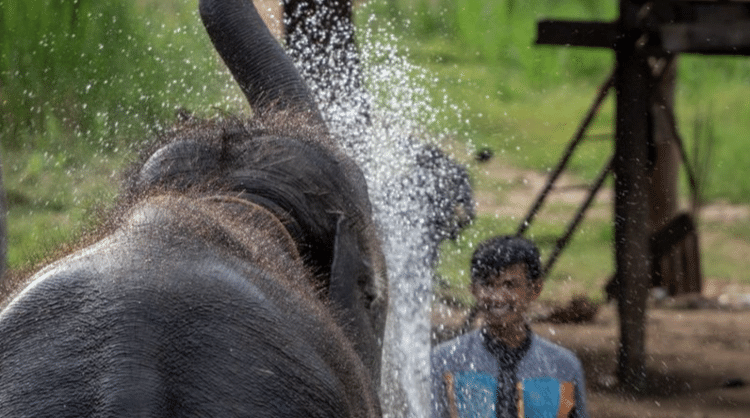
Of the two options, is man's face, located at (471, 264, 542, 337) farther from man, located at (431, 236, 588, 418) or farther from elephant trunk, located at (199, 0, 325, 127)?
elephant trunk, located at (199, 0, 325, 127)

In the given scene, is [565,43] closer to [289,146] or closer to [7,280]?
[289,146]

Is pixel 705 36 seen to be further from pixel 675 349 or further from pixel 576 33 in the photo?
pixel 675 349

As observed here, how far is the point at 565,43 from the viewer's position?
7.52 m

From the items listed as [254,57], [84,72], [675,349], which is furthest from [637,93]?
[254,57]

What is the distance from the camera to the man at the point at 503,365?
134 inches

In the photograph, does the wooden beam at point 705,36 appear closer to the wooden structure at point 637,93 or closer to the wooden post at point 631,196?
the wooden structure at point 637,93

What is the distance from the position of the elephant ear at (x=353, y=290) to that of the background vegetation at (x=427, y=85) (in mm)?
421

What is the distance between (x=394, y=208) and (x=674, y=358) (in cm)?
543

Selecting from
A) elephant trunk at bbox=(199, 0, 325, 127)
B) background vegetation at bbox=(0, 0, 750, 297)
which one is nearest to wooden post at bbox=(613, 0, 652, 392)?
background vegetation at bbox=(0, 0, 750, 297)

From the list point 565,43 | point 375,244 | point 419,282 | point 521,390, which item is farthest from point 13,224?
point 375,244

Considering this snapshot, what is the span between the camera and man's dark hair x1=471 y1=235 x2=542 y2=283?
3.61 metres

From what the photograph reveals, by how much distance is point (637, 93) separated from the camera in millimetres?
7750

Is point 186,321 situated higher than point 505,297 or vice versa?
point 186,321

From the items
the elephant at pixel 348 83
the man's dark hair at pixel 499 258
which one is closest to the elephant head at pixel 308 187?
the man's dark hair at pixel 499 258
